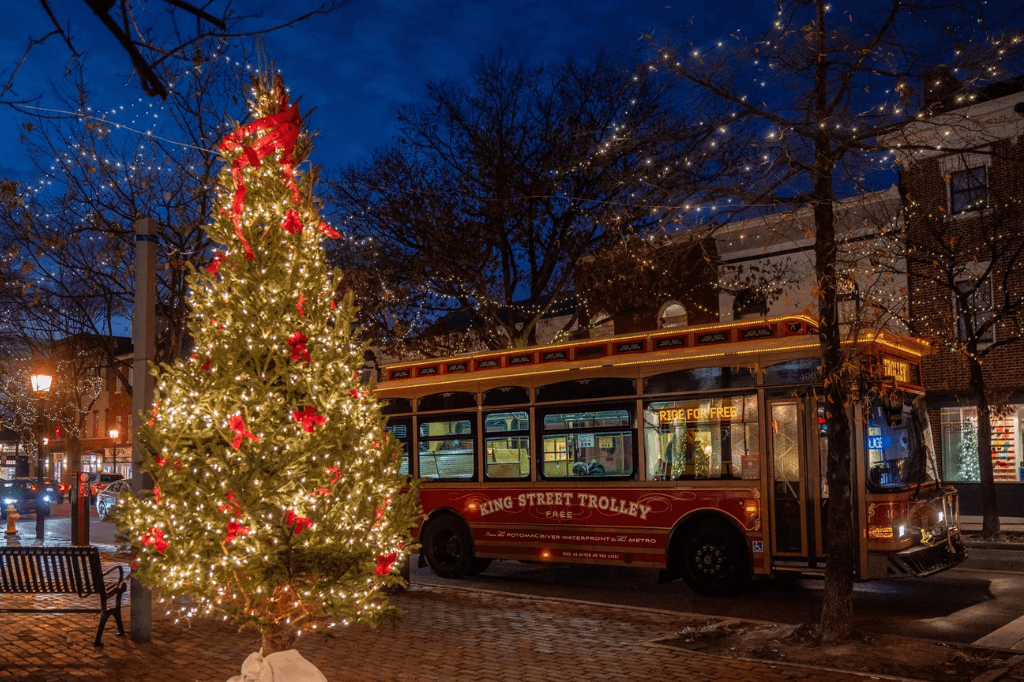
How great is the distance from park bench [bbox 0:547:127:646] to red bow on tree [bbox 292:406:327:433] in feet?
11.9

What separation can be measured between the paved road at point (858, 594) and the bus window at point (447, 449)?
5.31 ft

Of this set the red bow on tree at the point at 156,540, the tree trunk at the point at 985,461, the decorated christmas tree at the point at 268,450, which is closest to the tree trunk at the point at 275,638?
the decorated christmas tree at the point at 268,450

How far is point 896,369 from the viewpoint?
1105cm

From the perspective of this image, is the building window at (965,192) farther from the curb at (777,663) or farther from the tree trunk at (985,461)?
the curb at (777,663)

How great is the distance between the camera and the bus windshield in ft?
33.9

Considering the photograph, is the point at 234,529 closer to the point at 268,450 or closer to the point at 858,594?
the point at 268,450

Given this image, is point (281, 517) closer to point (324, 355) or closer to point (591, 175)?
point (324, 355)

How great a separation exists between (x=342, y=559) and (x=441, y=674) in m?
1.67

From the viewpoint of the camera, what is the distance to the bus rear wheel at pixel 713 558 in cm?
1093

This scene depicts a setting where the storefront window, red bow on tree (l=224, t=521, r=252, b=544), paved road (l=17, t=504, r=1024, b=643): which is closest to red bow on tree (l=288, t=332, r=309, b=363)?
red bow on tree (l=224, t=521, r=252, b=544)

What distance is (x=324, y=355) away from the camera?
627 centimetres

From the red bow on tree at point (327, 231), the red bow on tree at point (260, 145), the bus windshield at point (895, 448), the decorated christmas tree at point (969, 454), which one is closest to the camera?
the red bow on tree at point (260, 145)

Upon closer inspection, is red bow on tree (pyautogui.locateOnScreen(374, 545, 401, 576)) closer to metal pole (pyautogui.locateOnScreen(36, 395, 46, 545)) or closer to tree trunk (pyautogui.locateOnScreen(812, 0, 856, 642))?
tree trunk (pyautogui.locateOnScreen(812, 0, 856, 642))

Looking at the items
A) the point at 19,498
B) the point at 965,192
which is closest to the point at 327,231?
the point at 965,192
